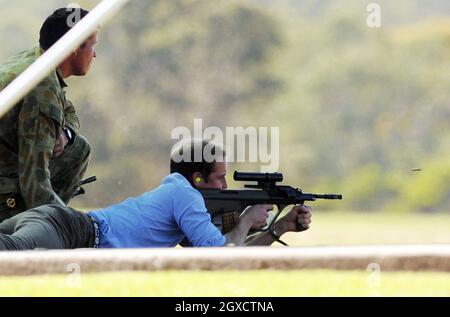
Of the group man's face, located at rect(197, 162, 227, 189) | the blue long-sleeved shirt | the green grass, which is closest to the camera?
the green grass

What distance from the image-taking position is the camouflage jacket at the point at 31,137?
4.58 m

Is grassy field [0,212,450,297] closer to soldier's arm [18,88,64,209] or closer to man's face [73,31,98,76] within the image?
soldier's arm [18,88,64,209]

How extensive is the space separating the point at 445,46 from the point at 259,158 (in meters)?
1.34

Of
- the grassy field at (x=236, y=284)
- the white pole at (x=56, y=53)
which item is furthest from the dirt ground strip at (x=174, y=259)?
the white pole at (x=56, y=53)

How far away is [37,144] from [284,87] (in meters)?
3.13

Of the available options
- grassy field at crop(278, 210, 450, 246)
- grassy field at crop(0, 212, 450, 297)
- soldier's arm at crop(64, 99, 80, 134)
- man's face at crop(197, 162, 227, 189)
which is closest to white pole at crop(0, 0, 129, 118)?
grassy field at crop(0, 212, 450, 297)

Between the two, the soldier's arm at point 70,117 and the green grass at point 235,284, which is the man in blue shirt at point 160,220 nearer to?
the green grass at point 235,284

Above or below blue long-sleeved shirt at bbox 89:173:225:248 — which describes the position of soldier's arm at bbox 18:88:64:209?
above

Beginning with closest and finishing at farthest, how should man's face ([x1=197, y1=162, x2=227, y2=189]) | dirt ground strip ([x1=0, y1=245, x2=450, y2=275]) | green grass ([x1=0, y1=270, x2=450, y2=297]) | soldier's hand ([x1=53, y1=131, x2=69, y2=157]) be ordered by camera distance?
green grass ([x1=0, y1=270, x2=450, y2=297])
dirt ground strip ([x1=0, y1=245, x2=450, y2=275])
man's face ([x1=197, y1=162, x2=227, y2=189])
soldier's hand ([x1=53, y1=131, x2=69, y2=157])

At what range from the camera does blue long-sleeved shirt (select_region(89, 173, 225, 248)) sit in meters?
4.34

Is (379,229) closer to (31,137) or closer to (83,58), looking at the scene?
(83,58)

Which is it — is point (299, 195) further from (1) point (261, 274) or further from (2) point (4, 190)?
(2) point (4, 190)

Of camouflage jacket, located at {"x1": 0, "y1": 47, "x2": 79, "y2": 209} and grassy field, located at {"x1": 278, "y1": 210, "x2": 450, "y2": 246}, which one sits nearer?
camouflage jacket, located at {"x1": 0, "y1": 47, "x2": 79, "y2": 209}

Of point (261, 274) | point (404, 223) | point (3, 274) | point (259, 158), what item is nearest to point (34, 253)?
point (3, 274)
